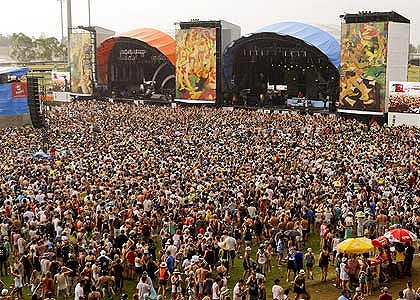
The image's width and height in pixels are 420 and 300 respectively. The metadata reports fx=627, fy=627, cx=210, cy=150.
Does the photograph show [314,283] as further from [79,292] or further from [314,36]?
[314,36]

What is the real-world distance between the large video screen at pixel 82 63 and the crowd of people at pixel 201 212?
2515 centimetres

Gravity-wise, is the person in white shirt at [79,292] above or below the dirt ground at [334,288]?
above

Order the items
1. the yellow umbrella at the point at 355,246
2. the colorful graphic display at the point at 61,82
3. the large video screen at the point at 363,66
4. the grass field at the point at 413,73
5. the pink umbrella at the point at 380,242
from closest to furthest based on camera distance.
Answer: the yellow umbrella at the point at 355,246
the pink umbrella at the point at 380,242
the large video screen at the point at 363,66
the colorful graphic display at the point at 61,82
the grass field at the point at 413,73

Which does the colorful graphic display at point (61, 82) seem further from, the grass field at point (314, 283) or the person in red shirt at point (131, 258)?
the person in red shirt at point (131, 258)

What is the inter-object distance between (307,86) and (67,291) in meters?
35.1

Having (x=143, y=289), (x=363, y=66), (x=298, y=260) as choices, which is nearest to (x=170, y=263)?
(x=143, y=289)

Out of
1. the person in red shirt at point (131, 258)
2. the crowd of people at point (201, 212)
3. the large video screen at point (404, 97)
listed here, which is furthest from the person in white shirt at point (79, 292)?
the large video screen at point (404, 97)

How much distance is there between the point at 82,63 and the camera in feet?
177

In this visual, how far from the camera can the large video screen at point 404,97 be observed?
33719 mm

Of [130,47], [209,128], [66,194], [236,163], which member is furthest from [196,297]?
[130,47]

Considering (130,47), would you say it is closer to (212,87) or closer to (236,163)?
(212,87)

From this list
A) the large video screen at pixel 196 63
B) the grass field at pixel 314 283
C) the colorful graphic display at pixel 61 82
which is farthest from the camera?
the colorful graphic display at pixel 61 82

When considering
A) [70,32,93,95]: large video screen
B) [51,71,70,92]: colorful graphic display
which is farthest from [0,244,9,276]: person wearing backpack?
[51,71,70,92]: colorful graphic display

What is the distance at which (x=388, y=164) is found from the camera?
22.1 m
